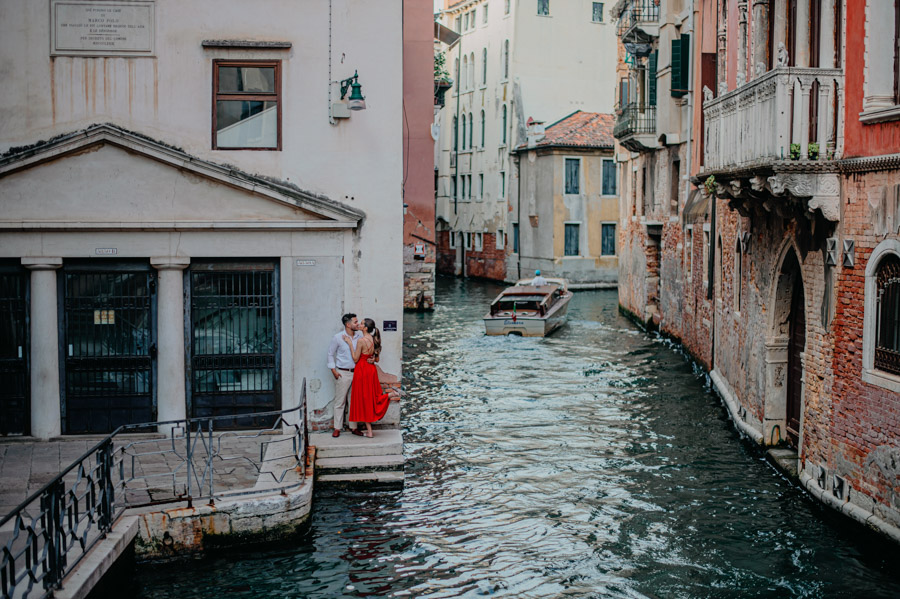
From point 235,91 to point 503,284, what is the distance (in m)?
36.8

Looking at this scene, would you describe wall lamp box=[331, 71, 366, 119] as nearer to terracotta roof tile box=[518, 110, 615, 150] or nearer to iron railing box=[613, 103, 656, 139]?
iron railing box=[613, 103, 656, 139]

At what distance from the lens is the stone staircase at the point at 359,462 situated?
40.6ft

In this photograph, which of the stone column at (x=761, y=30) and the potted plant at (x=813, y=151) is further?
the stone column at (x=761, y=30)

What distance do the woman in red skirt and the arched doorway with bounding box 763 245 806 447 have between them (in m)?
5.32

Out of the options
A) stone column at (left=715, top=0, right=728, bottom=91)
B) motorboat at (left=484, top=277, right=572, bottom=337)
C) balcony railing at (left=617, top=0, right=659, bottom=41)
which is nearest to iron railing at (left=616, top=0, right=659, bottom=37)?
balcony railing at (left=617, top=0, right=659, bottom=41)

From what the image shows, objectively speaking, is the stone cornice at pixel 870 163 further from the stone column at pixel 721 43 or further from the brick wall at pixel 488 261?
the brick wall at pixel 488 261

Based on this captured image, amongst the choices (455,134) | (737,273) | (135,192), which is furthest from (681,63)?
(455,134)

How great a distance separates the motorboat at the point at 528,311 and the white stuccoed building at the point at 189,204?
14738 mm

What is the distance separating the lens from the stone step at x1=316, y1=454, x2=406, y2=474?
12.4 metres

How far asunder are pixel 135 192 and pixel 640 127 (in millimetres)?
19855

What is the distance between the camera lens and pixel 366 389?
12.9m

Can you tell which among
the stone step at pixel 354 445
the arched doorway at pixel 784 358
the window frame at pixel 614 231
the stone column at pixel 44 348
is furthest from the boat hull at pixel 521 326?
the window frame at pixel 614 231

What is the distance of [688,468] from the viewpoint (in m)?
13.9

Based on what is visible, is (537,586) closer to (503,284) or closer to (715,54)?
(715,54)
